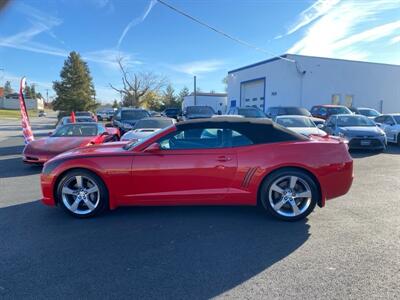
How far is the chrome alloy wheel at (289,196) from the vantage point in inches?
166

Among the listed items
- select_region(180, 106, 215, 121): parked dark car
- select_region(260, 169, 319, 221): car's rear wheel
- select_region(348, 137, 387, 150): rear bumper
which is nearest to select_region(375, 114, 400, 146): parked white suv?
select_region(348, 137, 387, 150): rear bumper

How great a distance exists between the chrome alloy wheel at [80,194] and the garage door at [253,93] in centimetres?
2722

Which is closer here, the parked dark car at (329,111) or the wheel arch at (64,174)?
the wheel arch at (64,174)

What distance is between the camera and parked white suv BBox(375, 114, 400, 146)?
40.6 feet

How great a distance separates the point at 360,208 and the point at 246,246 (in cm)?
239

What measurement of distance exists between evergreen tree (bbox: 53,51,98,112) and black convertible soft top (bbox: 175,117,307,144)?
4845cm

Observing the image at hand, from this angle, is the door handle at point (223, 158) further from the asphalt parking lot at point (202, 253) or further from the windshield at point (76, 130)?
the windshield at point (76, 130)

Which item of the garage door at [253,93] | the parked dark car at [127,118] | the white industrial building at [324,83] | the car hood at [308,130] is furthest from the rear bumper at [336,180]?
the garage door at [253,93]

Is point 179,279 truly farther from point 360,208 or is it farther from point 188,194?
point 360,208

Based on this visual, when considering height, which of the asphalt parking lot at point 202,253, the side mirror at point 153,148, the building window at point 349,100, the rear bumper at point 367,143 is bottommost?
the asphalt parking lot at point 202,253

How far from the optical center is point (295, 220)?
4.19 meters

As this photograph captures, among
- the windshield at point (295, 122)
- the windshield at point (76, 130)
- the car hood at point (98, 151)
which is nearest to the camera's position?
the car hood at point (98, 151)

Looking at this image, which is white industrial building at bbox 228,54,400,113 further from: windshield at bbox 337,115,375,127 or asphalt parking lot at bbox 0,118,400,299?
asphalt parking lot at bbox 0,118,400,299

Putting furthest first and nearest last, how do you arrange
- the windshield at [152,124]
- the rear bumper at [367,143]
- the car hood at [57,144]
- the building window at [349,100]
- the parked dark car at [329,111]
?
the building window at [349,100]
the parked dark car at [329,111]
the windshield at [152,124]
the rear bumper at [367,143]
the car hood at [57,144]
